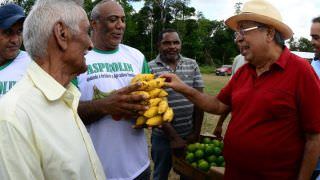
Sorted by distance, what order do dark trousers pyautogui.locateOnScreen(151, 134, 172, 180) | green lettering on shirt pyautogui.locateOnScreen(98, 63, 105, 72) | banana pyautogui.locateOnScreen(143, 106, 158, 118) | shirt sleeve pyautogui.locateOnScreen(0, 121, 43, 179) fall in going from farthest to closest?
dark trousers pyautogui.locateOnScreen(151, 134, 172, 180)
green lettering on shirt pyautogui.locateOnScreen(98, 63, 105, 72)
banana pyautogui.locateOnScreen(143, 106, 158, 118)
shirt sleeve pyautogui.locateOnScreen(0, 121, 43, 179)

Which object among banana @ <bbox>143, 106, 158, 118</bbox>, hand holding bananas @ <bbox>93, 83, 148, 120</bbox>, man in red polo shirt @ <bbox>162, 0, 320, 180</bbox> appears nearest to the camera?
hand holding bananas @ <bbox>93, 83, 148, 120</bbox>

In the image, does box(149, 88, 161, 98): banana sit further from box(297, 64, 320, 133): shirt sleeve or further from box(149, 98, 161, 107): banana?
box(297, 64, 320, 133): shirt sleeve

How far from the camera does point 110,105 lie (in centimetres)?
296

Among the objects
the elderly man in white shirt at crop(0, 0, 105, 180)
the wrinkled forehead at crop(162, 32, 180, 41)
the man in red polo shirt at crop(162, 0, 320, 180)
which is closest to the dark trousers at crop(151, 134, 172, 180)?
the wrinkled forehead at crop(162, 32, 180, 41)

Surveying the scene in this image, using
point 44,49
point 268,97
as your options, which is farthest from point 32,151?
point 268,97

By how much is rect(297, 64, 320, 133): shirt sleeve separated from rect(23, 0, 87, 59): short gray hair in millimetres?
1883

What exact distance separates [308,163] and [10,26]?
9.18 ft

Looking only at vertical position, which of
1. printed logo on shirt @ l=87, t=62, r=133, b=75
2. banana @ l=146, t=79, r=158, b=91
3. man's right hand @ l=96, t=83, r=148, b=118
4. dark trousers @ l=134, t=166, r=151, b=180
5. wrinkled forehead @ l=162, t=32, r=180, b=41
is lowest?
dark trousers @ l=134, t=166, r=151, b=180

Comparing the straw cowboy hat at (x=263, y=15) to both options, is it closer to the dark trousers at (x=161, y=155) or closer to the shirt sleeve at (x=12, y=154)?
the dark trousers at (x=161, y=155)

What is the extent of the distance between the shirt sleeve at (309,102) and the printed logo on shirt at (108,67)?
1471mm

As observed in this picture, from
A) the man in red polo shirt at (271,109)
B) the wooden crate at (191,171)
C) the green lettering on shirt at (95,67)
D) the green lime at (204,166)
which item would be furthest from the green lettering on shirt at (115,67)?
the green lime at (204,166)

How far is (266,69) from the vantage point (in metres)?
3.27

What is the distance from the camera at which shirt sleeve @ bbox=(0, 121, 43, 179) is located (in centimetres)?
167

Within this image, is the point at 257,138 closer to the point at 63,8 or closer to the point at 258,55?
the point at 258,55
